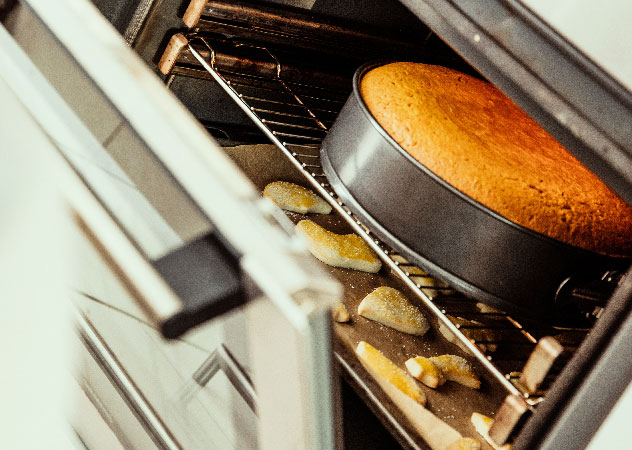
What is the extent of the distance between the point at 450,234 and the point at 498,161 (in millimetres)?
125

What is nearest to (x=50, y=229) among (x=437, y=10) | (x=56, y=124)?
(x=56, y=124)

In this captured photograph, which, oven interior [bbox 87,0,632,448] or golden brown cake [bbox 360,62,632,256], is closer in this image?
golden brown cake [bbox 360,62,632,256]

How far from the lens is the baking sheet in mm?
926

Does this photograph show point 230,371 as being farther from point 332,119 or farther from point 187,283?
point 332,119

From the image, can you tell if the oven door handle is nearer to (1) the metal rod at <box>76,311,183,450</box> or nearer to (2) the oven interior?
(1) the metal rod at <box>76,311,183,450</box>

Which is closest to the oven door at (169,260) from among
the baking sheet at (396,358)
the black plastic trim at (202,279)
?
the black plastic trim at (202,279)

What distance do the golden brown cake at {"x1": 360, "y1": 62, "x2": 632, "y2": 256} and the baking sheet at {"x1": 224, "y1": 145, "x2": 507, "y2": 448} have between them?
0.29 meters

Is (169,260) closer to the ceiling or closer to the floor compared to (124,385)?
closer to the ceiling

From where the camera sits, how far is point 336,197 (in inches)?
43.2

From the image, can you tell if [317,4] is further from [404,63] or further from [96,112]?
[96,112]

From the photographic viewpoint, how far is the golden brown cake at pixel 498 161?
790 millimetres

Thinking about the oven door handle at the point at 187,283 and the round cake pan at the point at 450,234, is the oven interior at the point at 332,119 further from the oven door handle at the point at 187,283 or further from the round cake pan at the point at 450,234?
the oven door handle at the point at 187,283

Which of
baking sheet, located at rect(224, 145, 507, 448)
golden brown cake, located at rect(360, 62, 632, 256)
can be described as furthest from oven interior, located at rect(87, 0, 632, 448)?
golden brown cake, located at rect(360, 62, 632, 256)

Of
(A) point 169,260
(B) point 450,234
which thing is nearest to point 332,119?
(B) point 450,234
